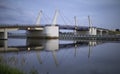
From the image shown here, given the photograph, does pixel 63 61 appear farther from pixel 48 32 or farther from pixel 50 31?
pixel 50 31

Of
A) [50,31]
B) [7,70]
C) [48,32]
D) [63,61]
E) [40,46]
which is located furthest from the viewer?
[50,31]

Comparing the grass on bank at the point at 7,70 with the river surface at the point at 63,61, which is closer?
the grass on bank at the point at 7,70

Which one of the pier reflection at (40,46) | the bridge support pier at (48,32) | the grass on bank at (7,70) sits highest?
the bridge support pier at (48,32)

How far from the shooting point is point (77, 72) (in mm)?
8211

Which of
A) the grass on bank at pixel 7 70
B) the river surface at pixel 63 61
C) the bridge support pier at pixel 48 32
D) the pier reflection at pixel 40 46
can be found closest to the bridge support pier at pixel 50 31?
the bridge support pier at pixel 48 32

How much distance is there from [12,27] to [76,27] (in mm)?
21117

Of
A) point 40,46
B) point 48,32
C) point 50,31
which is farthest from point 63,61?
point 50,31

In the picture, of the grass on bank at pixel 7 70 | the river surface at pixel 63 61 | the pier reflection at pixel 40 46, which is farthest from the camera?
the pier reflection at pixel 40 46

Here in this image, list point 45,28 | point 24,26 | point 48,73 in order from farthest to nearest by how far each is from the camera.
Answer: point 45,28 < point 24,26 < point 48,73

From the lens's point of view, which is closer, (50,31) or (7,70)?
(7,70)

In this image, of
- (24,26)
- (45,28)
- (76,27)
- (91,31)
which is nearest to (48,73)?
(24,26)

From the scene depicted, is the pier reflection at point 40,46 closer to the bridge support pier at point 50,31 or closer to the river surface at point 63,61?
the river surface at point 63,61

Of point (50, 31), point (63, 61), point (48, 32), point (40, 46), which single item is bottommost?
point (63, 61)

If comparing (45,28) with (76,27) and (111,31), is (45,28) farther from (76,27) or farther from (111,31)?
(111,31)
